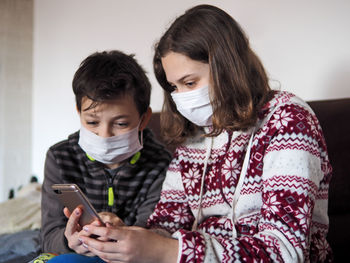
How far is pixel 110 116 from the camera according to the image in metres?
1.22

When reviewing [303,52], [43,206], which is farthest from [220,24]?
[43,206]

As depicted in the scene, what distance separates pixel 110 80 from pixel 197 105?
0.34m

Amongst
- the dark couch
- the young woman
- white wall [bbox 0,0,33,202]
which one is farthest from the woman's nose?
white wall [bbox 0,0,33,202]

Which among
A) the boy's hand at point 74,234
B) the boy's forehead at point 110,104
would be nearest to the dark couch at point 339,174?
the boy's forehead at point 110,104

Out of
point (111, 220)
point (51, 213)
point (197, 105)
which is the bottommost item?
point (51, 213)

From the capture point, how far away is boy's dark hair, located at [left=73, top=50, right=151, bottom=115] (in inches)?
48.1

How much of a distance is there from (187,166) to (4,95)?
8.48 feet

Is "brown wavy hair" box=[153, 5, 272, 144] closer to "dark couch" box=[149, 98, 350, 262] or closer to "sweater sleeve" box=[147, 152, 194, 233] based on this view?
"sweater sleeve" box=[147, 152, 194, 233]

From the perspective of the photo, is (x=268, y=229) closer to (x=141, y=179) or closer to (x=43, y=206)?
(x=141, y=179)

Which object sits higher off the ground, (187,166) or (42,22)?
(42,22)

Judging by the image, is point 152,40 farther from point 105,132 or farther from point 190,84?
point 190,84

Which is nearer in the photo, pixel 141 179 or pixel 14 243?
pixel 141 179

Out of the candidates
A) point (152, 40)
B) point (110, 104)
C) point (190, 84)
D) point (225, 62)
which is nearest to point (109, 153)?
point (110, 104)

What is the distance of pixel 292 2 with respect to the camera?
1667 mm
